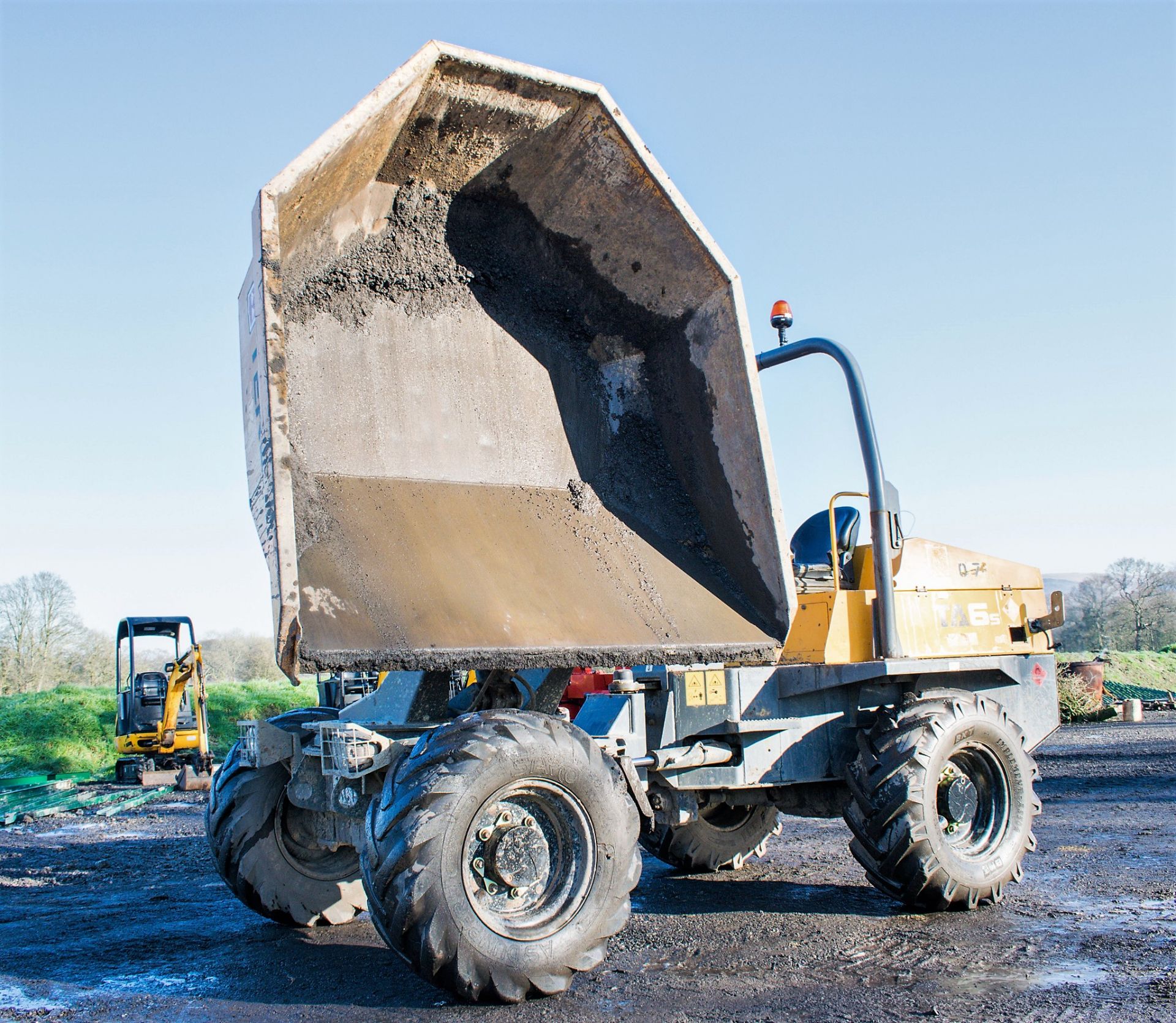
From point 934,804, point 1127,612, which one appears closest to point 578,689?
point 934,804

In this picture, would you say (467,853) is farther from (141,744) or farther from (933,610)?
(141,744)

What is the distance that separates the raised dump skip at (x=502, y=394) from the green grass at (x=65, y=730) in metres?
12.9

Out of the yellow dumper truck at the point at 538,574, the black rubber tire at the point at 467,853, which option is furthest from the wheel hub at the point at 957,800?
the black rubber tire at the point at 467,853

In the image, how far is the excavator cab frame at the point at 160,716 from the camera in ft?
51.7

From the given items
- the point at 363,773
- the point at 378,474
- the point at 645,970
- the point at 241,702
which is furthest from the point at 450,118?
the point at 241,702

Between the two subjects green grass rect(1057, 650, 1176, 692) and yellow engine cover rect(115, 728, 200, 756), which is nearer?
yellow engine cover rect(115, 728, 200, 756)

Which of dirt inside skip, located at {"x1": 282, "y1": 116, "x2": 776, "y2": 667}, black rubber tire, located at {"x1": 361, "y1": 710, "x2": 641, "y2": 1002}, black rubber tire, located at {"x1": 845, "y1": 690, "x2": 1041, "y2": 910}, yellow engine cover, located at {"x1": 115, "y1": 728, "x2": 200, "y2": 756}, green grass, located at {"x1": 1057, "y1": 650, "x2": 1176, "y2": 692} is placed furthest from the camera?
green grass, located at {"x1": 1057, "y1": 650, "x2": 1176, "y2": 692}

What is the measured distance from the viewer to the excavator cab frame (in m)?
15.8

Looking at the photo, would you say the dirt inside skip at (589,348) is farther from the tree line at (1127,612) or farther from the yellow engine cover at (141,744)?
the tree line at (1127,612)

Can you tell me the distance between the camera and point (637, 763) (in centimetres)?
508

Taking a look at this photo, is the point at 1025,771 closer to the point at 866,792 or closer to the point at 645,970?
the point at 866,792

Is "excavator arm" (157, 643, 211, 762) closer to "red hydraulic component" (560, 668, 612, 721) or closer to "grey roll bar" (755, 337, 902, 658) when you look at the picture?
"red hydraulic component" (560, 668, 612, 721)

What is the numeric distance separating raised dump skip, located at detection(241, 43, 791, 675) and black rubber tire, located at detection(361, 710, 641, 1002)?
421mm

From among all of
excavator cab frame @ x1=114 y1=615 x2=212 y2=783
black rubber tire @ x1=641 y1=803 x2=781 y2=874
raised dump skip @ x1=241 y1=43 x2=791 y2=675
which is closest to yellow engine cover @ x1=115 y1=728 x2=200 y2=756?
excavator cab frame @ x1=114 y1=615 x2=212 y2=783
